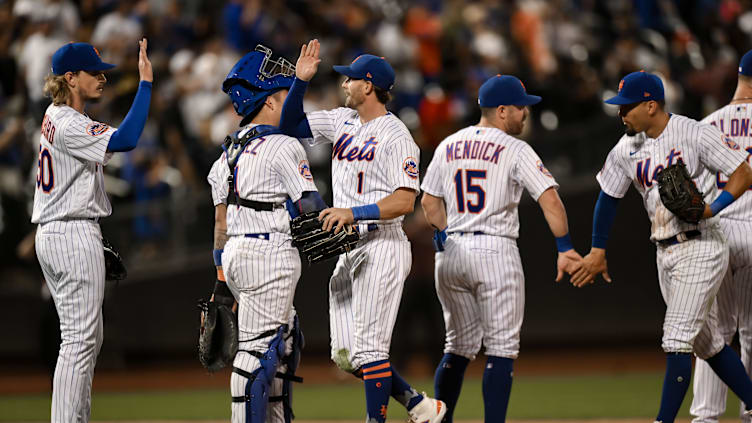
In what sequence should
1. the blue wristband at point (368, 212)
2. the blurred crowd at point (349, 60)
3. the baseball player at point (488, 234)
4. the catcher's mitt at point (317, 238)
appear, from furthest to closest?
the blurred crowd at point (349, 60) → the baseball player at point (488, 234) → the blue wristband at point (368, 212) → the catcher's mitt at point (317, 238)

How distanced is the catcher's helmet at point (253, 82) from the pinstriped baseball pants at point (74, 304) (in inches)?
43.7

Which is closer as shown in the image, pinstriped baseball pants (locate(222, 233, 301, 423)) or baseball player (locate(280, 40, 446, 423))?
pinstriped baseball pants (locate(222, 233, 301, 423))

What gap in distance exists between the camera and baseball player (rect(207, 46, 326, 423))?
5.13 metres

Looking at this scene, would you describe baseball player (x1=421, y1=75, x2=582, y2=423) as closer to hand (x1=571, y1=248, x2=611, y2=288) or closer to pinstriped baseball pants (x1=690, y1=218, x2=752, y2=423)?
hand (x1=571, y1=248, x2=611, y2=288)

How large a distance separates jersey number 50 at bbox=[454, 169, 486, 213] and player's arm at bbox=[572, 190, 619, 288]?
2.49 feet

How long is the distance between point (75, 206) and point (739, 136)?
4.11 metres

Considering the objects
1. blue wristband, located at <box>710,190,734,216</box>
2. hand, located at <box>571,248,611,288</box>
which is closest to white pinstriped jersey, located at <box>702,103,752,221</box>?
blue wristband, located at <box>710,190,734,216</box>

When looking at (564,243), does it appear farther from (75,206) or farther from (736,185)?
(75,206)

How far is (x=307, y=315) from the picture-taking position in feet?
42.6

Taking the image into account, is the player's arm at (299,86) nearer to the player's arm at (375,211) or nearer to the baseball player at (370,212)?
the baseball player at (370,212)

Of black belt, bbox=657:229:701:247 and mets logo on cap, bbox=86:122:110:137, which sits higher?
mets logo on cap, bbox=86:122:110:137

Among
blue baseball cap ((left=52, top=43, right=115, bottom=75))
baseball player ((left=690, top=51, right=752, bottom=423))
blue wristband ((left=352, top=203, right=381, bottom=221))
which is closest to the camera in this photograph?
blue wristband ((left=352, top=203, right=381, bottom=221))

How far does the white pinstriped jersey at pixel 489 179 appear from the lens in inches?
231

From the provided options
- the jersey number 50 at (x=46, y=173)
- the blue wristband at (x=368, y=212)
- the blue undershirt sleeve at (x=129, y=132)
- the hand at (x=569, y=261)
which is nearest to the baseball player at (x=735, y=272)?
the hand at (x=569, y=261)
